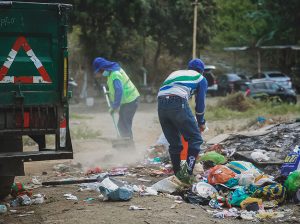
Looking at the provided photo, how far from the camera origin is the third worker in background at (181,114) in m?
7.45

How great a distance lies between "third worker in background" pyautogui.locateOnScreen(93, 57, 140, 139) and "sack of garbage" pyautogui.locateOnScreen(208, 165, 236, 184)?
11.3 feet

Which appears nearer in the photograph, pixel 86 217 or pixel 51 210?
pixel 86 217

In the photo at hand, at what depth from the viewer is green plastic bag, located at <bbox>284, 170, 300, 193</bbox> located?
6626 millimetres

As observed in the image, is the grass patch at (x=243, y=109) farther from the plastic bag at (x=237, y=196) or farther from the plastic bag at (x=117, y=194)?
the plastic bag at (x=117, y=194)

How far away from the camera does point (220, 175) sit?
7.24 meters

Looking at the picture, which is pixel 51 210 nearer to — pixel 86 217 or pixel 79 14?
pixel 86 217

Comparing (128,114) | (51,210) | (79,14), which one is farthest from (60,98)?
(79,14)

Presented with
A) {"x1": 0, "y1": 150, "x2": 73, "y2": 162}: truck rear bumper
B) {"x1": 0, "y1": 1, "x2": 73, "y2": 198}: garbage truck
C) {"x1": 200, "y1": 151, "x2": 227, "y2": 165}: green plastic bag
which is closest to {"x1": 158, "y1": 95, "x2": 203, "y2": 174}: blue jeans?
{"x1": 200, "y1": 151, "x2": 227, "y2": 165}: green plastic bag

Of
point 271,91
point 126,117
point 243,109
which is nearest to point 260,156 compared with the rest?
point 126,117

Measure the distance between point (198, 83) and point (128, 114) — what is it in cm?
318

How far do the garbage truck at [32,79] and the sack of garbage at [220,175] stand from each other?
2005mm

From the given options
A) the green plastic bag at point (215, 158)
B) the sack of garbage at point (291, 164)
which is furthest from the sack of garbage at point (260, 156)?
the sack of garbage at point (291, 164)

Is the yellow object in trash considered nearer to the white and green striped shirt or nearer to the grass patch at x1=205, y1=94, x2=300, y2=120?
the white and green striped shirt

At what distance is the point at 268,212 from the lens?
6215 mm
